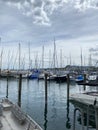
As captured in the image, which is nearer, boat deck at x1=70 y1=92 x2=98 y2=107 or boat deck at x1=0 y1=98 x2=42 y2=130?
boat deck at x1=0 y1=98 x2=42 y2=130

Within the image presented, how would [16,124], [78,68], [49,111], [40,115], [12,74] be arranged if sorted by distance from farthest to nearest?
[78,68], [12,74], [49,111], [40,115], [16,124]

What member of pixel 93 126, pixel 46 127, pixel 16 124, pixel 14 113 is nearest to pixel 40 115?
pixel 46 127

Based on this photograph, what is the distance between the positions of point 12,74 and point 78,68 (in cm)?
3004

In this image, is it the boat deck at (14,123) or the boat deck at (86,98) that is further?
the boat deck at (86,98)

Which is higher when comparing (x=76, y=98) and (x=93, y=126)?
(x=76, y=98)

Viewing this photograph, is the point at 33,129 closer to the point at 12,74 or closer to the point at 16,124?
the point at 16,124

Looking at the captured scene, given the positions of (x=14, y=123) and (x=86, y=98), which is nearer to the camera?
(x=14, y=123)

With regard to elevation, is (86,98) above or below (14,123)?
above

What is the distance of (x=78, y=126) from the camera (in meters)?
21.2

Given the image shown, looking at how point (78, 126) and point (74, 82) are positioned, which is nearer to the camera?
point (78, 126)

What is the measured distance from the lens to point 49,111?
95.2ft

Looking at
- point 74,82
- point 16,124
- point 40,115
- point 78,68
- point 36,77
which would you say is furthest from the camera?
point 78,68

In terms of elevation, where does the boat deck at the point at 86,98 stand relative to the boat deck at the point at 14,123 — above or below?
above

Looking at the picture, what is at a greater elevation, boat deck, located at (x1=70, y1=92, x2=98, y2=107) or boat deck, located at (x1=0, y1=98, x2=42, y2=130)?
boat deck, located at (x1=70, y1=92, x2=98, y2=107)
